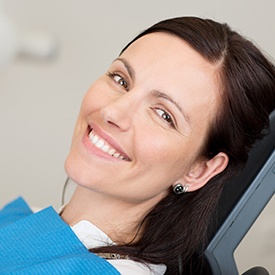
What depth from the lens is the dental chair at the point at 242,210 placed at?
1.08 meters

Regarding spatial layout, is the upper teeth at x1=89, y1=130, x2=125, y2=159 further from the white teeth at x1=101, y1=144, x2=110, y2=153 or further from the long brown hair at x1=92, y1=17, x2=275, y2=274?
the long brown hair at x1=92, y1=17, x2=275, y2=274

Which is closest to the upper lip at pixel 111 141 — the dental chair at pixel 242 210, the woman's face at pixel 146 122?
the woman's face at pixel 146 122

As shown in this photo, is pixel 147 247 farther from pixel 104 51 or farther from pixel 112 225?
pixel 104 51

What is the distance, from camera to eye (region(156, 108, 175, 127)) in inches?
41.4

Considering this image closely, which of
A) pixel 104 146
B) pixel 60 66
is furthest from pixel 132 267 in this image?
pixel 60 66

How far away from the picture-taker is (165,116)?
41.6 inches

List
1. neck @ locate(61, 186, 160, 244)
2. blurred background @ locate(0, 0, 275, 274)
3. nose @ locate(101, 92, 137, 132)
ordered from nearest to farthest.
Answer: nose @ locate(101, 92, 137, 132) → neck @ locate(61, 186, 160, 244) → blurred background @ locate(0, 0, 275, 274)

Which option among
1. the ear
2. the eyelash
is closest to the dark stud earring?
the ear

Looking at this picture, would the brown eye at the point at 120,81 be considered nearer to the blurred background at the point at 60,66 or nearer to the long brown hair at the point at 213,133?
the long brown hair at the point at 213,133

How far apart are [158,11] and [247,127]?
32.2 inches

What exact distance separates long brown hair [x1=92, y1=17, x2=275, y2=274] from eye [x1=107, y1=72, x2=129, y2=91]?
107 mm

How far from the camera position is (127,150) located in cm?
103

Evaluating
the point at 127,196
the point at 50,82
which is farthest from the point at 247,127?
the point at 50,82

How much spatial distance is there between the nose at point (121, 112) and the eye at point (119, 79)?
0.06 meters
